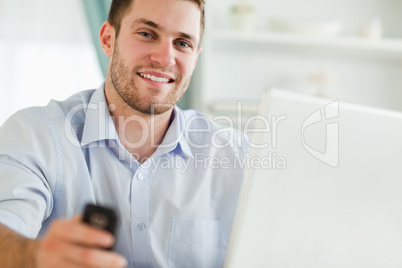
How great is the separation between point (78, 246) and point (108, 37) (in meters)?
1.05

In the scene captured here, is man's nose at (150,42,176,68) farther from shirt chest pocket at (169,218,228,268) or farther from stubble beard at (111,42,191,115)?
shirt chest pocket at (169,218,228,268)

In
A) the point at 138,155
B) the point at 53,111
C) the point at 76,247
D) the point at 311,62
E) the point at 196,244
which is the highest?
the point at 311,62

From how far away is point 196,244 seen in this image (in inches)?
48.6

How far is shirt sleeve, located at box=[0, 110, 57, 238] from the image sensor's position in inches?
37.6

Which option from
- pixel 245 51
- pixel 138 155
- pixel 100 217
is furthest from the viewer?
pixel 245 51

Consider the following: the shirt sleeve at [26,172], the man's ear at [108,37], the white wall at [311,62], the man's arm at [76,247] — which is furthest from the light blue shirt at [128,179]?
the white wall at [311,62]

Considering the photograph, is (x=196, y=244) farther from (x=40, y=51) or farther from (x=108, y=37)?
(x=40, y=51)

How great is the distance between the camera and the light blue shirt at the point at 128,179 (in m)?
1.11

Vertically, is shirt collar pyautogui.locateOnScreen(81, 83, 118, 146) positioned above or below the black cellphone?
above

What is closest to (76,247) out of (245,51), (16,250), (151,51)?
(16,250)

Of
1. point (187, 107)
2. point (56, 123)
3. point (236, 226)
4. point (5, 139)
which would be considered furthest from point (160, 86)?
point (187, 107)

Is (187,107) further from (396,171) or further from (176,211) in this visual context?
(396,171)

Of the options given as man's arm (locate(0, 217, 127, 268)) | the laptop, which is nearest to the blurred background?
Result: the laptop

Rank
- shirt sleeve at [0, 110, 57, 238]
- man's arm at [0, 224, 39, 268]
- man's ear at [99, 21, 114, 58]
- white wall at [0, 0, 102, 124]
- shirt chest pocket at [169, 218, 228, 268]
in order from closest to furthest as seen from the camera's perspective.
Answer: man's arm at [0, 224, 39, 268] < shirt sleeve at [0, 110, 57, 238] < shirt chest pocket at [169, 218, 228, 268] < man's ear at [99, 21, 114, 58] < white wall at [0, 0, 102, 124]
